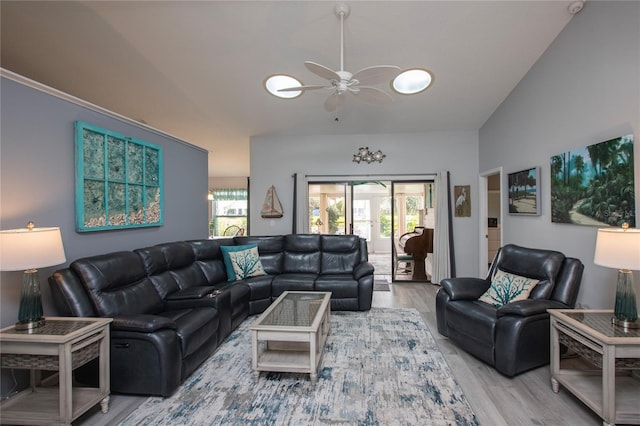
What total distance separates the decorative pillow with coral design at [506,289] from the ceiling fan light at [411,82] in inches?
110

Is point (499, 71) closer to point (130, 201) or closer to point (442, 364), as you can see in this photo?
point (442, 364)

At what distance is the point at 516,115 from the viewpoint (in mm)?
4102

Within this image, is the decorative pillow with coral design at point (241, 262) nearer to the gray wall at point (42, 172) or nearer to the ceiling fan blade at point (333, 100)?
the gray wall at point (42, 172)

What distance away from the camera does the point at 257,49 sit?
138 inches

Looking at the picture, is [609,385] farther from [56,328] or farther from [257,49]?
[257,49]

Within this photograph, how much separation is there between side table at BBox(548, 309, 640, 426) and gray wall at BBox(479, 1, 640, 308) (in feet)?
2.42

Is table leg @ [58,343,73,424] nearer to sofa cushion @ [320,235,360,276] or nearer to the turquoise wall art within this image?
the turquoise wall art

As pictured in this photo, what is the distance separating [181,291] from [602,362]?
11.2 feet

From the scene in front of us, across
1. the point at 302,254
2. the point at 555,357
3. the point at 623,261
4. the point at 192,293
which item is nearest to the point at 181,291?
the point at 192,293

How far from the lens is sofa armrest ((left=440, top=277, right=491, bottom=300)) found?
2996 millimetres

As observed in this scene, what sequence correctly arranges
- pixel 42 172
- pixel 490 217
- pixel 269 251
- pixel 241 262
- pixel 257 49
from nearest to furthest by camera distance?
pixel 42 172 < pixel 257 49 < pixel 241 262 < pixel 269 251 < pixel 490 217

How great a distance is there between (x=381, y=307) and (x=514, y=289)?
5.95 feet

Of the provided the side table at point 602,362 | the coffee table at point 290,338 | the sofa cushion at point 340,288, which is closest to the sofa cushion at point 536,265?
the side table at point 602,362

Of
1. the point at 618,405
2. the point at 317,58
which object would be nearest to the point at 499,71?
the point at 317,58
